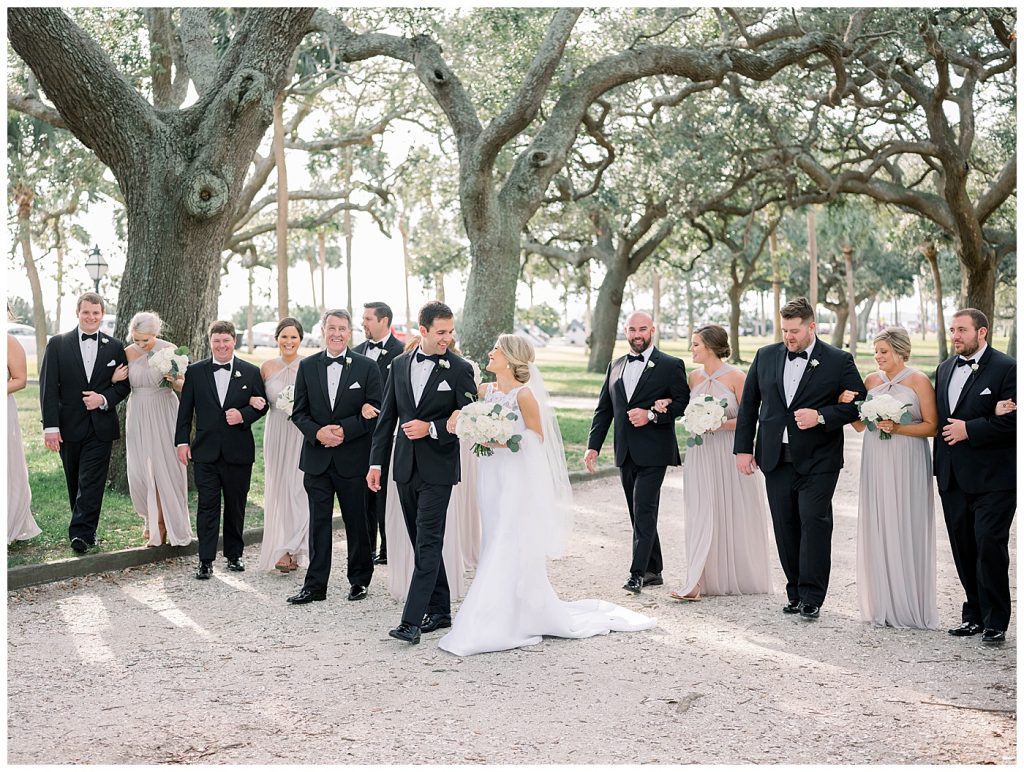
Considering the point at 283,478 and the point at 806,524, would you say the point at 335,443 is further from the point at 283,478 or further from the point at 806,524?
the point at 806,524

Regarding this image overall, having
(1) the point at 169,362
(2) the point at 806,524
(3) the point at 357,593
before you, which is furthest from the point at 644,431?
(1) the point at 169,362

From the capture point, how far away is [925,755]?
203 inches

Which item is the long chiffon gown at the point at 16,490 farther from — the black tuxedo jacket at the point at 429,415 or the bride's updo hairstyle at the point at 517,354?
the bride's updo hairstyle at the point at 517,354

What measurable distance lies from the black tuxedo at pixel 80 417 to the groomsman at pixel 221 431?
828 millimetres

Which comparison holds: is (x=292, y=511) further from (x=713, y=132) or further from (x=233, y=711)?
(x=713, y=132)

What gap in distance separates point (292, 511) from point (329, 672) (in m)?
3.16

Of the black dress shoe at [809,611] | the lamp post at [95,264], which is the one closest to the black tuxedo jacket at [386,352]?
the black dress shoe at [809,611]

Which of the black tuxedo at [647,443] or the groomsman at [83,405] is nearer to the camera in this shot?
the black tuxedo at [647,443]

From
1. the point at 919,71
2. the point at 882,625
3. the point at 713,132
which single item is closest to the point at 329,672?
the point at 882,625

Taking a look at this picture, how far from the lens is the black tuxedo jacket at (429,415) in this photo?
295 inches

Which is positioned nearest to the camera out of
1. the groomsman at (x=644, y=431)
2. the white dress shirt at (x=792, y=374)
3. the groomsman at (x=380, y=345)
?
the white dress shirt at (x=792, y=374)

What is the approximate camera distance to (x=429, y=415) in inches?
300

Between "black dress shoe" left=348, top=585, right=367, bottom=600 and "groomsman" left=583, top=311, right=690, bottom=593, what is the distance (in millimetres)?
2031

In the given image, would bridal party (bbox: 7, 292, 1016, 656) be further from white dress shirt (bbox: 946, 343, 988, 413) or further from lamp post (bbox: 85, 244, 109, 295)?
lamp post (bbox: 85, 244, 109, 295)
